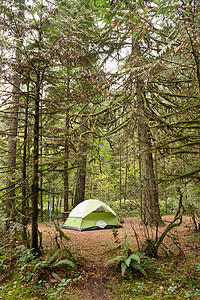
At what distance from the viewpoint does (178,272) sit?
396 centimetres

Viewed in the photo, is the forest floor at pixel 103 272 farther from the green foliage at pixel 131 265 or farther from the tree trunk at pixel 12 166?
the tree trunk at pixel 12 166

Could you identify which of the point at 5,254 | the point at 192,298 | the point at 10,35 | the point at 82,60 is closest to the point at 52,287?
the point at 5,254

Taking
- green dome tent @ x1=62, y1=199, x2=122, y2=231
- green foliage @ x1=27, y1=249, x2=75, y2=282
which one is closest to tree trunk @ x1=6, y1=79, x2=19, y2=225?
green foliage @ x1=27, y1=249, x2=75, y2=282

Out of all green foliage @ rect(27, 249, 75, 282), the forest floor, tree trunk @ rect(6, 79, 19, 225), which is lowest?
the forest floor

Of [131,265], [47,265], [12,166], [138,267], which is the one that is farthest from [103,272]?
[12,166]

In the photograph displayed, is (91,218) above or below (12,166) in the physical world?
below

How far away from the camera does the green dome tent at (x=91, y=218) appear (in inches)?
326

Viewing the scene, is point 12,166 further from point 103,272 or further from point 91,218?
point 91,218

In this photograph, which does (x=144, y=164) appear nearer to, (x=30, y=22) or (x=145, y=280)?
(x=145, y=280)

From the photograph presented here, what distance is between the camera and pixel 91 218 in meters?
8.51

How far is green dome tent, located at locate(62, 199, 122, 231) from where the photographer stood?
827 cm

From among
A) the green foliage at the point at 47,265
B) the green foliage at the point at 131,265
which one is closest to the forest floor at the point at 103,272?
the green foliage at the point at 131,265

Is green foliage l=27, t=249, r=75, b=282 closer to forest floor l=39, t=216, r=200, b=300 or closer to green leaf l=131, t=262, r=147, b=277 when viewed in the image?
forest floor l=39, t=216, r=200, b=300

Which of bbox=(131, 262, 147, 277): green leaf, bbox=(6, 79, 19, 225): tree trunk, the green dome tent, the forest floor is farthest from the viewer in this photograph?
the green dome tent
